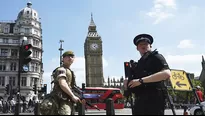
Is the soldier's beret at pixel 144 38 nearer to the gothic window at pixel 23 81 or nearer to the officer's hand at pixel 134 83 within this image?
the officer's hand at pixel 134 83

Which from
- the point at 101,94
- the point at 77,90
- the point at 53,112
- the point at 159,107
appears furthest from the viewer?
the point at 101,94

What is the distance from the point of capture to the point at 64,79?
3482 millimetres

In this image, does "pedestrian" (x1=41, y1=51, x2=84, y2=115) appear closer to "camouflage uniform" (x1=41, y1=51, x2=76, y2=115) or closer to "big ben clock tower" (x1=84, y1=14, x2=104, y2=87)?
"camouflage uniform" (x1=41, y1=51, x2=76, y2=115)

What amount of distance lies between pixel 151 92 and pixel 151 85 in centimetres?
8

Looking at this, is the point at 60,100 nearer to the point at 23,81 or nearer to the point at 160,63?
the point at 160,63

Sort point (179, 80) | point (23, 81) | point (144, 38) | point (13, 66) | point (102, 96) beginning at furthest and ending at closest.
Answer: point (13, 66) → point (23, 81) → point (102, 96) → point (179, 80) → point (144, 38)

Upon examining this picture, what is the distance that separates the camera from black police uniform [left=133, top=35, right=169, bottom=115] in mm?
2838

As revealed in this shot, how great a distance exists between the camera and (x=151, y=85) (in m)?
2.89

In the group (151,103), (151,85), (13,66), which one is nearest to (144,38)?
(151,85)

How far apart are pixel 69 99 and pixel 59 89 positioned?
20 cm

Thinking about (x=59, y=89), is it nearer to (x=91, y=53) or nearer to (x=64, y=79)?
(x=64, y=79)

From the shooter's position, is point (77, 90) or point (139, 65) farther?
point (77, 90)

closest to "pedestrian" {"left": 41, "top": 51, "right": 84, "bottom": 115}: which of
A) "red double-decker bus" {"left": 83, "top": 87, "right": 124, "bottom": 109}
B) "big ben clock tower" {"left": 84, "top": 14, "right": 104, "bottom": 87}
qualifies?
"red double-decker bus" {"left": 83, "top": 87, "right": 124, "bottom": 109}

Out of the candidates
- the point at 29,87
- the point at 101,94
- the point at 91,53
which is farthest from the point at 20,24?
the point at 91,53
